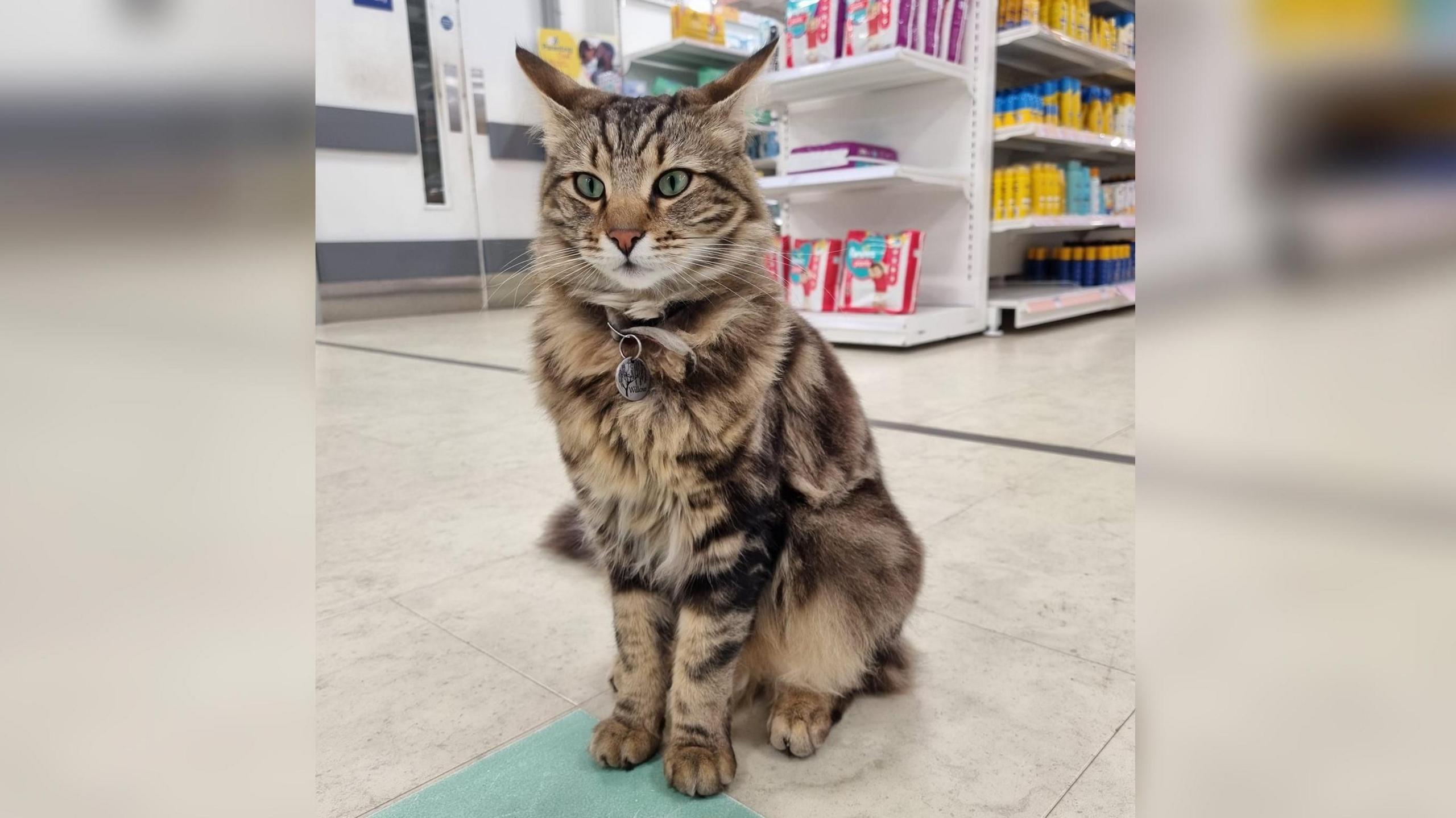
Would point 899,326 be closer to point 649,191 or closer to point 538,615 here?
point 538,615

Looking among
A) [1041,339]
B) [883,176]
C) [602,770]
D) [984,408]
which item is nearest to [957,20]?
[883,176]

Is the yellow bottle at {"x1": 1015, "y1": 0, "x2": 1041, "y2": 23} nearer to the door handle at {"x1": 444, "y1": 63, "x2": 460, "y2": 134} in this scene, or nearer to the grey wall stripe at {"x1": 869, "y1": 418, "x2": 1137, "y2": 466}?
the grey wall stripe at {"x1": 869, "y1": 418, "x2": 1137, "y2": 466}

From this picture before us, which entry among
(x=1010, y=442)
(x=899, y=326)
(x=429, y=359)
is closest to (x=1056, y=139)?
(x=899, y=326)

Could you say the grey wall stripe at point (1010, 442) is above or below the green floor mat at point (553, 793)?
above

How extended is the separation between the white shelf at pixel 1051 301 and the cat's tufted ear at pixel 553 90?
3.52 metres

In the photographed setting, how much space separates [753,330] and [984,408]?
1888mm

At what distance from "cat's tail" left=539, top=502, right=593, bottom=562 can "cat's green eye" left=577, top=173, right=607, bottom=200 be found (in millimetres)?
714

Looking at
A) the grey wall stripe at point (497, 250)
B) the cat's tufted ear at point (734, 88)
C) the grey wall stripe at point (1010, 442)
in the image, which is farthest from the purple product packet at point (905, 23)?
the grey wall stripe at point (497, 250)

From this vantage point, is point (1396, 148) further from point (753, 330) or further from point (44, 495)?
point (753, 330)

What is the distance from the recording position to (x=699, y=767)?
3.16ft

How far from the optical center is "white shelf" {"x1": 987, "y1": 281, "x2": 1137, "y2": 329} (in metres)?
4.41

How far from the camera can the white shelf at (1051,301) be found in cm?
441

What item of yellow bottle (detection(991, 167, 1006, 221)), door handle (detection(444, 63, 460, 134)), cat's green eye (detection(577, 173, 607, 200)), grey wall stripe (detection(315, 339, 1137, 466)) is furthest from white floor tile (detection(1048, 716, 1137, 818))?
door handle (detection(444, 63, 460, 134))

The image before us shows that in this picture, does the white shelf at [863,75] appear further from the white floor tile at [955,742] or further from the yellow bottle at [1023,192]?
the white floor tile at [955,742]
